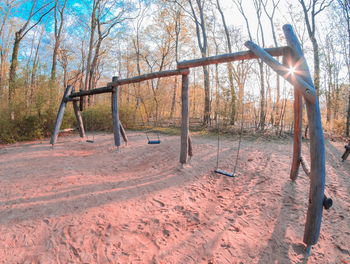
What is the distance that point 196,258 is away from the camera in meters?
1.68

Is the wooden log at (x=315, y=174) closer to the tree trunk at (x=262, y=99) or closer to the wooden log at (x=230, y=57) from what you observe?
the wooden log at (x=230, y=57)

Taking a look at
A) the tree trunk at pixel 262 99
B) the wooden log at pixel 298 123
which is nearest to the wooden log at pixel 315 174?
the wooden log at pixel 298 123

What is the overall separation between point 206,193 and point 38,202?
256 cm

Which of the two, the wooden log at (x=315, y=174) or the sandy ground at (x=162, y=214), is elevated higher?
the wooden log at (x=315, y=174)

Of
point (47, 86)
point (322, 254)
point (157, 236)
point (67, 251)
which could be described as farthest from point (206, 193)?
point (47, 86)

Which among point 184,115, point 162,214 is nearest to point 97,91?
point 184,115

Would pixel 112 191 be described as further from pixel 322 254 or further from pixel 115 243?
pixel 322 254

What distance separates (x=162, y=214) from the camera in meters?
2.34

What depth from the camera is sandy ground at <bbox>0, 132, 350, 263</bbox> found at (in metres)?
1.72

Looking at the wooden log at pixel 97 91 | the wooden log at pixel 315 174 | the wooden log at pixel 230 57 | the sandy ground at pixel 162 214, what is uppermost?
the wooden log at pixel 230 57

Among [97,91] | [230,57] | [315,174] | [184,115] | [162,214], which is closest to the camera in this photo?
[315,174]

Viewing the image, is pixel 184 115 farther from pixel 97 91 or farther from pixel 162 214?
pixel 97 91

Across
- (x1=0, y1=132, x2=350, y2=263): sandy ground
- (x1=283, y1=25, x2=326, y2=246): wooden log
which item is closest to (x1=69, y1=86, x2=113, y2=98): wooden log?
(x1=0, y1=132, x2=350, y2=263): sandy ground

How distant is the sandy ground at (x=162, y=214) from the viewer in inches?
67.7
